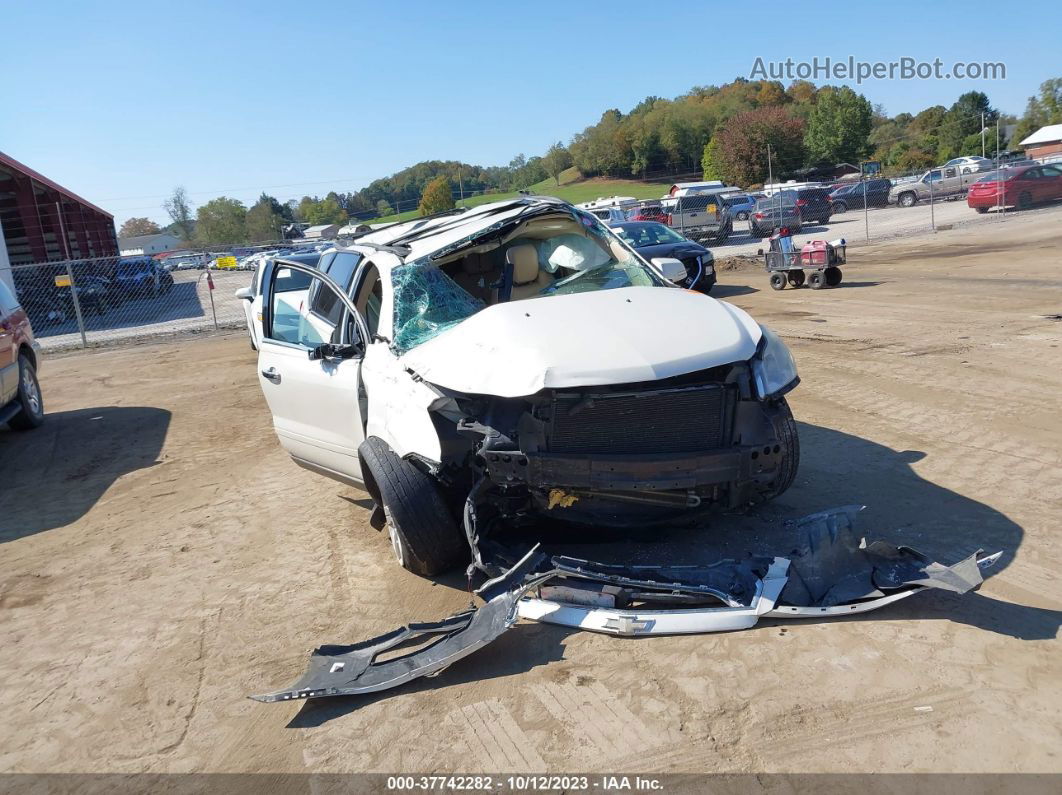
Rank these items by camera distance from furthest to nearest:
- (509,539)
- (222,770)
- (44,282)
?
(44,282) → (509,539) → (222,770)

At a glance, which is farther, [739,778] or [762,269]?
[762,269]

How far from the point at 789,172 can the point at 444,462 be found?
237 ft

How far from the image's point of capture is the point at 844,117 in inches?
2805

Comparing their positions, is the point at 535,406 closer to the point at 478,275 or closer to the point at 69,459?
the point at 478,275

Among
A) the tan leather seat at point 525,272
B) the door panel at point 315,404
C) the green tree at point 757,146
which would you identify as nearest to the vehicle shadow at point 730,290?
the tan leather seat at point 525,272

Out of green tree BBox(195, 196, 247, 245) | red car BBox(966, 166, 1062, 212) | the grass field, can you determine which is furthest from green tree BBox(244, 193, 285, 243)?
red car BBox(966, 166, 1062, 212)

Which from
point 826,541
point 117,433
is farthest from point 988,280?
point 117,433

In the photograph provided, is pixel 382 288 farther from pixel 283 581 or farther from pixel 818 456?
pixel 818 456

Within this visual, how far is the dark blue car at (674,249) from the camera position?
1533cm

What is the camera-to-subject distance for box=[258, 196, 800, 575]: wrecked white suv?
4.01 meters

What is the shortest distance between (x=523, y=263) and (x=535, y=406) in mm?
2194

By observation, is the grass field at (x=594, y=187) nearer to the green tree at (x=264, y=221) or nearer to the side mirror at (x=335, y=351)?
the green tree at (x=264, y=221)

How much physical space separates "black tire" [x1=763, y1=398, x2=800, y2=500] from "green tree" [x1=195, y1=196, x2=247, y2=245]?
84789mm

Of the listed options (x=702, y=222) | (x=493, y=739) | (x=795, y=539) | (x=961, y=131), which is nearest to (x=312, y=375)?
(x=493, y=739)
